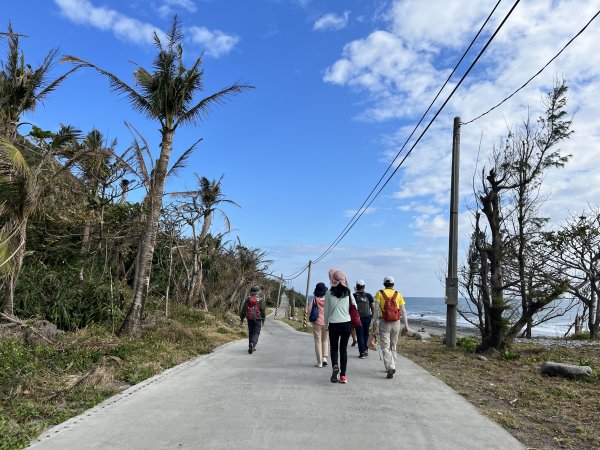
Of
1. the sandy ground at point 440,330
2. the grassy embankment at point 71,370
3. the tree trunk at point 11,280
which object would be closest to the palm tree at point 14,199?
the tree trunk at point 11,280

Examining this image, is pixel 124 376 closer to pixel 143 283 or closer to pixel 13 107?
pixel 143 283

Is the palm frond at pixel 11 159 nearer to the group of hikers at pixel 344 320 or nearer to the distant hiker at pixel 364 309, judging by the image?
the group of hikers at pixel 344 320

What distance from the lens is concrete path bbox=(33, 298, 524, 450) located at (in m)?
4.43

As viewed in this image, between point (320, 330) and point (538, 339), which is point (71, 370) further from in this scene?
point (538, 339)

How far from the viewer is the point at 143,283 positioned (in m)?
11.1

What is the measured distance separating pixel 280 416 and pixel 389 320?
3409mm

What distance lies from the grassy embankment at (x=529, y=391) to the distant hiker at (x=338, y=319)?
6.14ft

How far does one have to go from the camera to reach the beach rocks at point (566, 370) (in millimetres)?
8562

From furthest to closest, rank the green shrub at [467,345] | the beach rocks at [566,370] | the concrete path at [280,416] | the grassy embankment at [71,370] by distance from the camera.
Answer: the green shrub at [467,345] < the beach rocks at [566,370] < the grassy embankment at [71,370] < the concrete path at [280,416]

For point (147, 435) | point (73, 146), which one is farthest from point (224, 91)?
point (147, 435)

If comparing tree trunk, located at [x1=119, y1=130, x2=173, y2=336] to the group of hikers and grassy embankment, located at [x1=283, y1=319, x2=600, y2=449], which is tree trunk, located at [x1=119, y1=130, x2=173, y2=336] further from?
grassy embankment, located at [x1=283, y1=319, x2=600, y2=449]

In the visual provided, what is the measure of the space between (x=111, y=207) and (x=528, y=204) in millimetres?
14680

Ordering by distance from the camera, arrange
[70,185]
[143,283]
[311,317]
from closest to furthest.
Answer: [311,317], [143,283], [70,185]

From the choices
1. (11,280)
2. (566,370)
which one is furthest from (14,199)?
(566,370)
